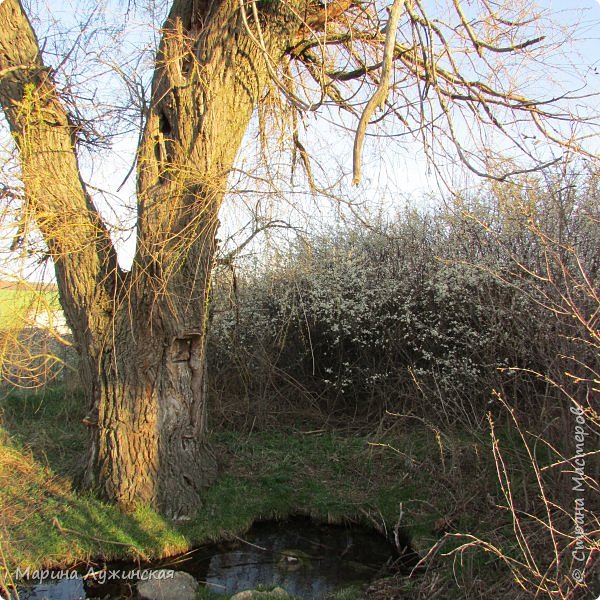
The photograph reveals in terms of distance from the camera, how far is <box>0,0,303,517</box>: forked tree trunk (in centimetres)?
489

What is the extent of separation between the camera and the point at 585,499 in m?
3.83

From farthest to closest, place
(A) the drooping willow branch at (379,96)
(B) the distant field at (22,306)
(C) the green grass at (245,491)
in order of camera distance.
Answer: (C) the green grass at (245,491), (B) the distant field at (22,306), (A) the drooping willow branch at (379,96)

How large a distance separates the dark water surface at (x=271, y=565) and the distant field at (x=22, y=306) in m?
2.00

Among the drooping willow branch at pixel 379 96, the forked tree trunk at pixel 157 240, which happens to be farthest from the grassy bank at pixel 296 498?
the drooping willow branch at pixel 379 96

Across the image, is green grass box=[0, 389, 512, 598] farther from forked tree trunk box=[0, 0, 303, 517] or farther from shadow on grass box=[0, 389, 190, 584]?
forked tree trunk box=[0, 0, 303, 517]

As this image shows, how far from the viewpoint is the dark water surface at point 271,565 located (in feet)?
14.6

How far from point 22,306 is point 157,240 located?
1.19 m

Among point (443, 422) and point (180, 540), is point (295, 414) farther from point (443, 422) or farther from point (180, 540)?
point (180, 540)

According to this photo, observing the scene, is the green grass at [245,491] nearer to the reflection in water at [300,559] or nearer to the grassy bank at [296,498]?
the grassy bank at [296,498]

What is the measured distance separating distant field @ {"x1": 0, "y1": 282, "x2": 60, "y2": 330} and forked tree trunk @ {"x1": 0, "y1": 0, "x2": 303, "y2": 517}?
0.43 metres

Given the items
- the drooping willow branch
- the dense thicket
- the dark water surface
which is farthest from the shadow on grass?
the drooping willow branch

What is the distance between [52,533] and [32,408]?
12.0 feet

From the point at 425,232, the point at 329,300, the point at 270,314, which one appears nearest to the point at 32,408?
the point at 270,314

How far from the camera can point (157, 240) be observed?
4.89 meters
